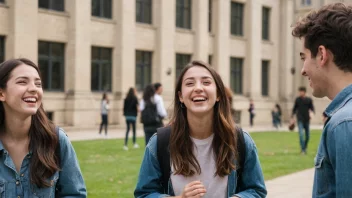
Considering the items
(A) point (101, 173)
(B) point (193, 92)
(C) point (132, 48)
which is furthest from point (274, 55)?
(B) point (193, 92)

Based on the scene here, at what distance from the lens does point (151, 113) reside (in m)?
16.1

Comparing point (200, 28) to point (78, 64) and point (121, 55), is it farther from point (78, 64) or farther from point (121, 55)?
point (78, 64)

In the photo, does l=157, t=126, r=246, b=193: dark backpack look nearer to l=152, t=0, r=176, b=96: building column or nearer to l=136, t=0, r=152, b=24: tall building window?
l=136, t=0, r=152, b=24: tall building window

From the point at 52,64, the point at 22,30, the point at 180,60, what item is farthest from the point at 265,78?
the point at 22,30

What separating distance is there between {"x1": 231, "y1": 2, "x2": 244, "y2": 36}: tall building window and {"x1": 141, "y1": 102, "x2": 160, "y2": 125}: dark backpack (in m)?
31.4

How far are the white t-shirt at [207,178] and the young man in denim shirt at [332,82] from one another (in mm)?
1365

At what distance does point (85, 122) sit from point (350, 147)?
31542 mm

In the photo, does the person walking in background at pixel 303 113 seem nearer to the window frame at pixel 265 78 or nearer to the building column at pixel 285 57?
the window frame at pixel 265 78

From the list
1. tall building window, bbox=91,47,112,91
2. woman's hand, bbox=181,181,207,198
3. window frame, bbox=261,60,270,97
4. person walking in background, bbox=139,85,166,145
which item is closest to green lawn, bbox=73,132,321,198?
person walking in background, bbox=139,85,166,145

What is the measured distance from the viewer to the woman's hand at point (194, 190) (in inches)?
156

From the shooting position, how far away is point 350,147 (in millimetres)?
2584

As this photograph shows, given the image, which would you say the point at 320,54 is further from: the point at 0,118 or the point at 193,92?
the point at 0,118

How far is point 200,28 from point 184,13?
1495 millimetres

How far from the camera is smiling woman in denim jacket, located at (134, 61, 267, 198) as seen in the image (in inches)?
166
